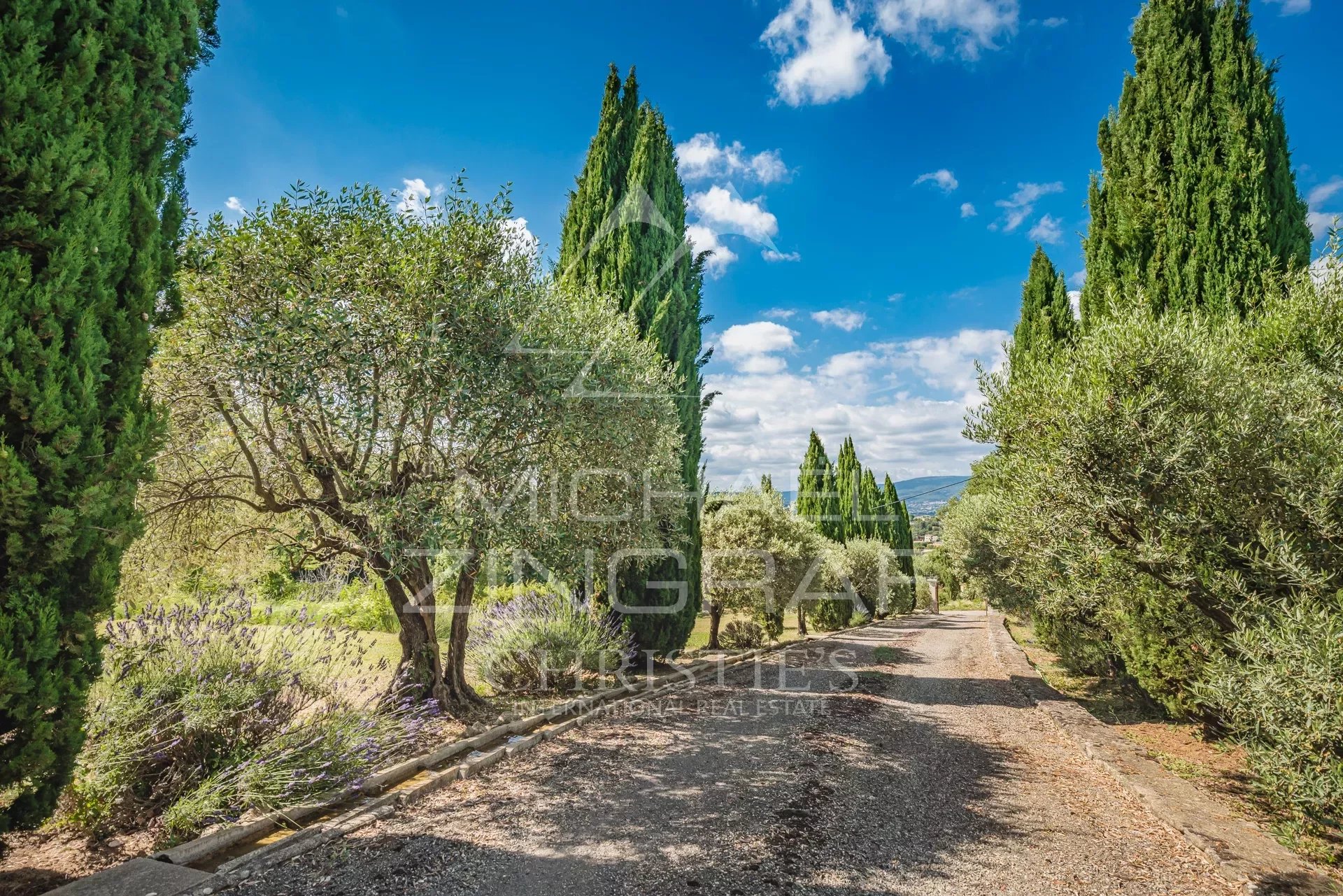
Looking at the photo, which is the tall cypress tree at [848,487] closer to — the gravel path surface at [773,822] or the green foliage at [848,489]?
the green foliage at [848,489]

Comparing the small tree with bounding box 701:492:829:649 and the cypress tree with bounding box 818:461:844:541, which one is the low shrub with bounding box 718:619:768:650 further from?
the cypress tree with bounding box 818:461:844:541

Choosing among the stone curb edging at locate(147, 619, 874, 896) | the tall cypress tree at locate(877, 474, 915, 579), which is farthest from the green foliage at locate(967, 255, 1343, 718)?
the tall cypress tree at locate(877, 474, 915, 579)

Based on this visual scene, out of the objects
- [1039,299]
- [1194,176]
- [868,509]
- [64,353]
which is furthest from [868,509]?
[64,353]

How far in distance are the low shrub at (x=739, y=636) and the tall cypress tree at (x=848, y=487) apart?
1838cm

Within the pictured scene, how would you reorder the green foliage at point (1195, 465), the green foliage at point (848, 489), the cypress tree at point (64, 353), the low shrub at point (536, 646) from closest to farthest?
the cypress tree at point (64, 353)
the green foliage at point (1195, 465)
the low shrub at point (536, 646)
the green foliage at point (848, 489)

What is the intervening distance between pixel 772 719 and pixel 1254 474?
6.70 metres

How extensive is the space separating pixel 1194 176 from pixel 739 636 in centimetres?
1502

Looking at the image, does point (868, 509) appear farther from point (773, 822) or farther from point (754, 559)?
point (773, 822)

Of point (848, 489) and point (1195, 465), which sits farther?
point (848, 489)

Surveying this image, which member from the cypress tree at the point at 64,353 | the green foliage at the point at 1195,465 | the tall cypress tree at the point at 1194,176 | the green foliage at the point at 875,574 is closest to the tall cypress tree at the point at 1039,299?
the tall cypress tree at the point at 1194,176

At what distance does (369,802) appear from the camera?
565cm

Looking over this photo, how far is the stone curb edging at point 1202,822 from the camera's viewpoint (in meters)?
4.34

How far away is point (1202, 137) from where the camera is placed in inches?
382

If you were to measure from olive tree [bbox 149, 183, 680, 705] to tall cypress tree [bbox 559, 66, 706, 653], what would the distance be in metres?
6.07
